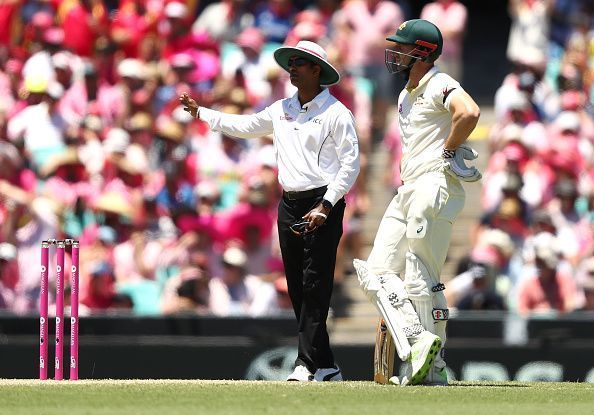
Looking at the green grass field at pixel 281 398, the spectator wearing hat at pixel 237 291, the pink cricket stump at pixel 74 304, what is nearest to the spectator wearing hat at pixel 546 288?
the spectator wearing hat at pixel 237 291

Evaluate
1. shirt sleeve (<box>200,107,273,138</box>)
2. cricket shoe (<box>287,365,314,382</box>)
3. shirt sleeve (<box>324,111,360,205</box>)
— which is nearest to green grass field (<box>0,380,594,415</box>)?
cricket shoe (<box>287,365,314,382</box>)

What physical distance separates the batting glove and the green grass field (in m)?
1.20

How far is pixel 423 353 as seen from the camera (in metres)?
9.20

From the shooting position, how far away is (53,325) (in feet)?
39.5

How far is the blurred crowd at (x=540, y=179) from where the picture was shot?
42.2 feet

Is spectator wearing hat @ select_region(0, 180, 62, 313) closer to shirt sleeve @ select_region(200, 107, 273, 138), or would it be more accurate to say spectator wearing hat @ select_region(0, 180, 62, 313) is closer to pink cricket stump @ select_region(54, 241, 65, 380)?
pink cricket stump @ select_region(54, 241, 65, 380)

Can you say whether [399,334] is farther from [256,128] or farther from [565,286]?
[565,286]

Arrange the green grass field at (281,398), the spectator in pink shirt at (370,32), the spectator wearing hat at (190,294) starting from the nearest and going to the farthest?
the green grass field at (281,398) → the spectator wearing hat at (190,294) → the spectator in pink shirt at (370,32)

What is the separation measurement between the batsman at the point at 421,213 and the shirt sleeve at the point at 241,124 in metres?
0.92

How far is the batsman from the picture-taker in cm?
923

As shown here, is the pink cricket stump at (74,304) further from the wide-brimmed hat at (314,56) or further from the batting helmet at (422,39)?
the batting helmet at (422,39)

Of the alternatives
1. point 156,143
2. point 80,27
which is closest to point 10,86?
point 80,27

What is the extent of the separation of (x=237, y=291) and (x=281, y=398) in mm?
4236

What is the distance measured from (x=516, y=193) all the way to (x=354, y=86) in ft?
6.81
